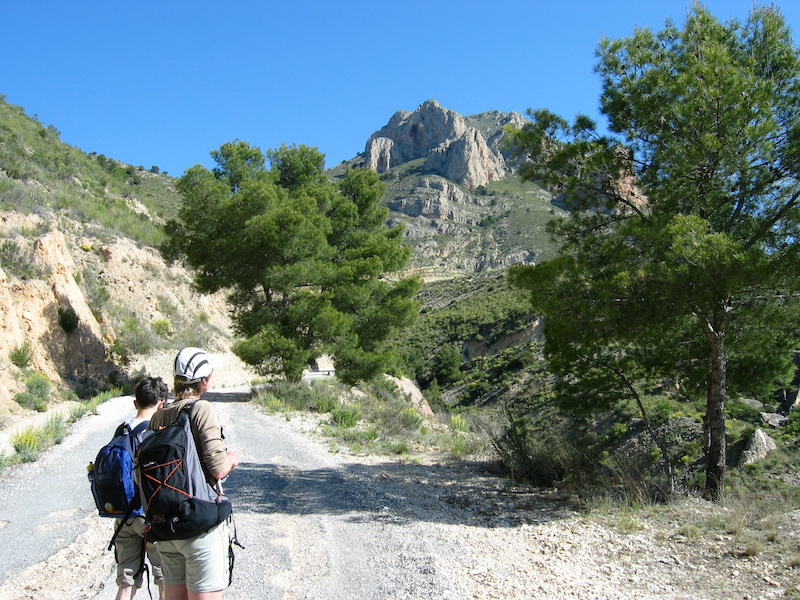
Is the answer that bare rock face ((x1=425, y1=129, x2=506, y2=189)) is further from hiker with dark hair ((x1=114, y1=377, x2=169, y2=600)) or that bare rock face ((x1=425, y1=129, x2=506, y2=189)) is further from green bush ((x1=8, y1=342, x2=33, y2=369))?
hiker with dark hair ((x1=114, y1=377, x2=169, y2=600))

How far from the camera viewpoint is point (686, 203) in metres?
8.32

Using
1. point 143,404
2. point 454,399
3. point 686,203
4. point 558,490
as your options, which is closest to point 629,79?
point 686,203

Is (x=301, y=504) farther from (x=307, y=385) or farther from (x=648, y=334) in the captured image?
(x=307, y=385)

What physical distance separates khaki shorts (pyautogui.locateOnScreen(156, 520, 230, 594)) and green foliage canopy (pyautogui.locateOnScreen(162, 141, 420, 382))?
47.6 feet

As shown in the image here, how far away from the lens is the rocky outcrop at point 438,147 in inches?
4363

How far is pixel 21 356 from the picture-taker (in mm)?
16062

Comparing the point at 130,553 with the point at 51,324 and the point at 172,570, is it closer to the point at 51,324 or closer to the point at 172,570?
the point at 172,570

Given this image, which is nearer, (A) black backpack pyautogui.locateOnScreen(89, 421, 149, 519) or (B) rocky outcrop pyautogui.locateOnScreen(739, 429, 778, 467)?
(A) black backpack pyautogui.locateOnScreen(89, 421, 149, 519)

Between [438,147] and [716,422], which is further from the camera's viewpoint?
[438,147]

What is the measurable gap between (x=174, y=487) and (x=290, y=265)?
16.1 metres

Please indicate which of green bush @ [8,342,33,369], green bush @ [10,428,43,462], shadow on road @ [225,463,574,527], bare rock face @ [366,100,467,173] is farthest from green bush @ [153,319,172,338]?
bare rock face @ [366,100,467,173]

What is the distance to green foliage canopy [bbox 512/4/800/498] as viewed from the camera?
765 cm

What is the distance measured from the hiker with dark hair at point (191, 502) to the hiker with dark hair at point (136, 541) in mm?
467

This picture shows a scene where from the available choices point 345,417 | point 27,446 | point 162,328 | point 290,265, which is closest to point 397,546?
point 27,446
